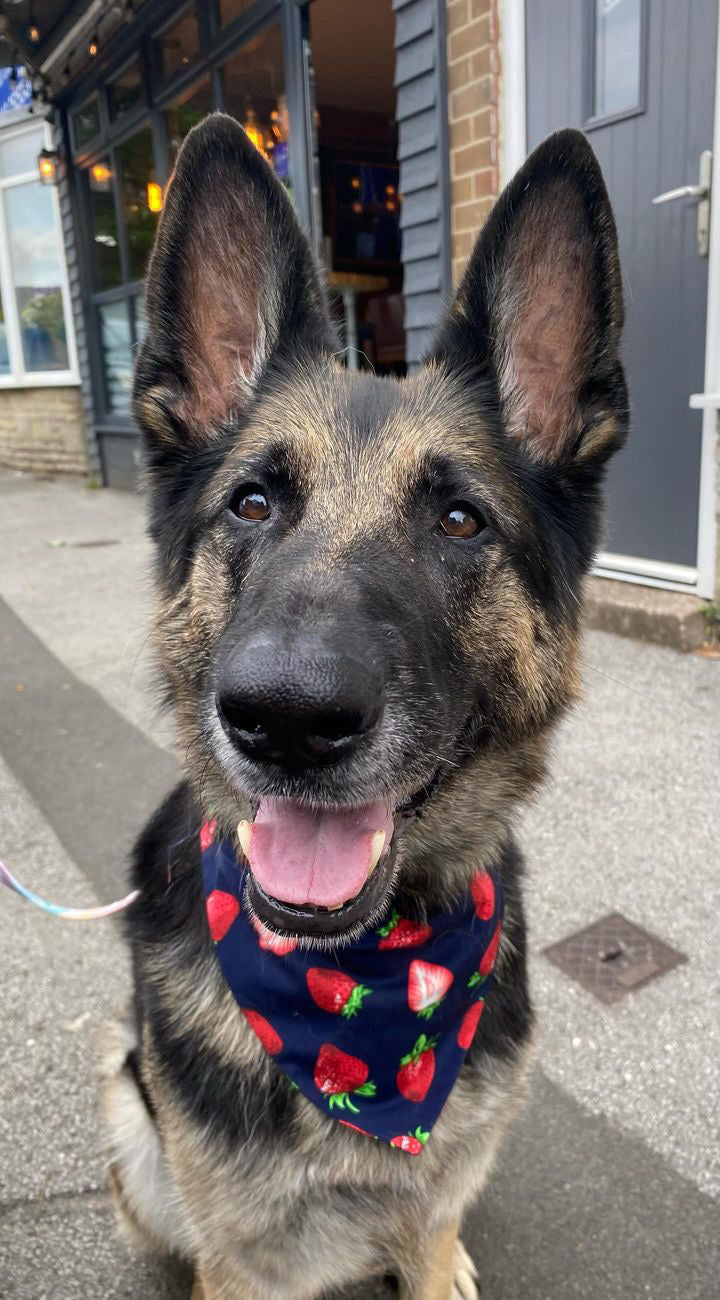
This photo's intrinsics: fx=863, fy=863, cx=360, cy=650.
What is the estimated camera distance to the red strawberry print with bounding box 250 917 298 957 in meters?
1.62

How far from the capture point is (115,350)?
40.2 ft

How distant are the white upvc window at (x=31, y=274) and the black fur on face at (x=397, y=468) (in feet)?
41.1

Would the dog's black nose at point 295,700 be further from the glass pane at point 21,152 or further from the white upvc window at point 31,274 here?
the glass pane at point 21,152

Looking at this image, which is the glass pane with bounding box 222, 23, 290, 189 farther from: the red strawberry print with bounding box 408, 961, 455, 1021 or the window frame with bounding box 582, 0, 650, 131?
the red strawberry print with bounding box 408, 961, 455, 1021

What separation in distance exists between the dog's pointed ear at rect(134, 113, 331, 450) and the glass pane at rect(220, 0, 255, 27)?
7.30 metres

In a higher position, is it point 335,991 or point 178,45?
point 178,45

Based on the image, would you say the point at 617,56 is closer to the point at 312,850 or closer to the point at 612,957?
the point at 612,957

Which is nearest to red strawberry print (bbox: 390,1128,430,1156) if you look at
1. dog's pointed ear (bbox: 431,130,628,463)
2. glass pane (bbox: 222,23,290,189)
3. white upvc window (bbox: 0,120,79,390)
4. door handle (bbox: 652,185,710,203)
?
dog's pointed ear (bbox: 431,130,628,463)

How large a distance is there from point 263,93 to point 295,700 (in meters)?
8.60

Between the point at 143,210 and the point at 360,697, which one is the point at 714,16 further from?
the point at 143,210

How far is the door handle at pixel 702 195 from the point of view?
4484 millimetres

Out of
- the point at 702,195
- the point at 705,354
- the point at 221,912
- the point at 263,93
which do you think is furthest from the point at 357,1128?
the point at 263,93

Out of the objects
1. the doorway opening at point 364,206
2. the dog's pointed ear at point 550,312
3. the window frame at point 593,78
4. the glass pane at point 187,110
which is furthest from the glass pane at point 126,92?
the dog's pointed ear at point 550,312

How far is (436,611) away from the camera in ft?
5.27
